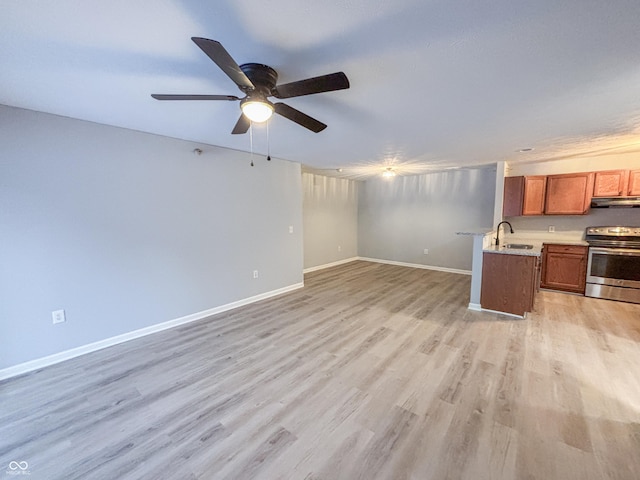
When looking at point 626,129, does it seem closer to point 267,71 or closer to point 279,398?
point 267,71

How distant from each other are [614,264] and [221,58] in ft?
18.4

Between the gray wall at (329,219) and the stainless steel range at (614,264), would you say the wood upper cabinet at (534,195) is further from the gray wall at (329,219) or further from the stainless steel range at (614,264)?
the gray wall at (329,219)

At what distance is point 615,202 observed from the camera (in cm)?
386

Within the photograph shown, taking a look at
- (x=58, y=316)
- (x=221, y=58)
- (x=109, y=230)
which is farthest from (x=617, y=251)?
(x=58, y=316)

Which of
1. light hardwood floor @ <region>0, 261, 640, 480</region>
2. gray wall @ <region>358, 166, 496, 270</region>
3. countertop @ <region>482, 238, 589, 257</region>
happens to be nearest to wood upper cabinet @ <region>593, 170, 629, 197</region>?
countertop @ <region>482, 238, 589, 257</region>

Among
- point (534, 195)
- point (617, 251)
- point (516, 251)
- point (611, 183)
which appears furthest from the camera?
point (534, 195)

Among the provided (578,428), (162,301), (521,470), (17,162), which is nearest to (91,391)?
(162,301)

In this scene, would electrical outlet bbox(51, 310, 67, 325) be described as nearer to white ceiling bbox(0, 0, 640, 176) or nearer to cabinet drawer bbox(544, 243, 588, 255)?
white ceiling bbox(0, 0, 640, 176)

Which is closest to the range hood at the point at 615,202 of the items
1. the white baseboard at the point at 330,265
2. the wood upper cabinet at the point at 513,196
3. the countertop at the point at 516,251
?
the wood upper cabinet at the point at 513,196

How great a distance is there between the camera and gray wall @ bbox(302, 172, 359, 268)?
619 cm

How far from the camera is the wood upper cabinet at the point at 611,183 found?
12.6 ft

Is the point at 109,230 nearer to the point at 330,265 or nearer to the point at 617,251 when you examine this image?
the point at 330,265

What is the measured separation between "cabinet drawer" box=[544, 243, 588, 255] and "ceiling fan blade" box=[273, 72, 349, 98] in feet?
15.7

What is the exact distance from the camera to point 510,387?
6.96ft
